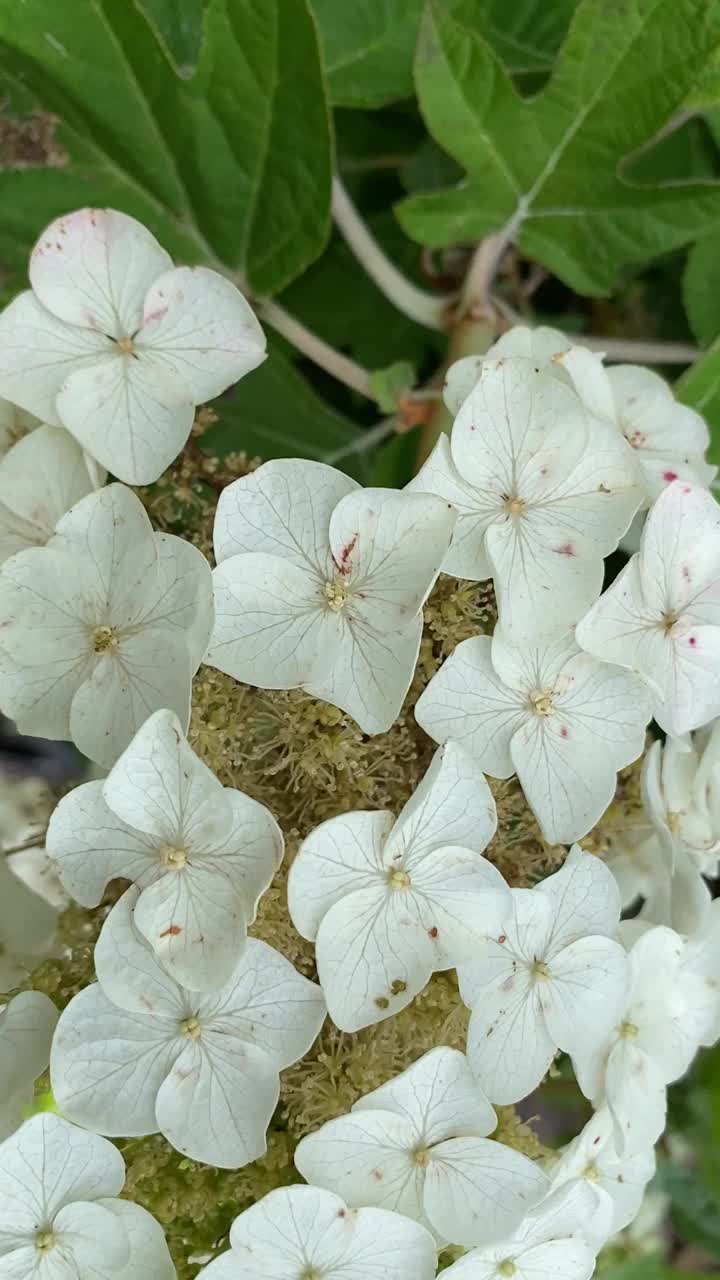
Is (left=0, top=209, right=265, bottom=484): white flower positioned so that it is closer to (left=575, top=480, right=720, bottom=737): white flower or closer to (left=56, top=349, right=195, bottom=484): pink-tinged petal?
(left=56, top=349, right=195, bottom=484): pink-tinged petal

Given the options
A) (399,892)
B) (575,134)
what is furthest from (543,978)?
(575,134)

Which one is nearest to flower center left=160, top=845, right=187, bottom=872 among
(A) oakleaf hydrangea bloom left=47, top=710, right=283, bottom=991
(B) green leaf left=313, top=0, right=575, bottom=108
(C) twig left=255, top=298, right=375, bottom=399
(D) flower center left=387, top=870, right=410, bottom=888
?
(A) oakleaf hydrangea bloom left=47, top=710, right=283, bottom=991

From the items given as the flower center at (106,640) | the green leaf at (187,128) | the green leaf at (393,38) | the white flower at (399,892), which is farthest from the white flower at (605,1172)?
the green leaf at (393,38)

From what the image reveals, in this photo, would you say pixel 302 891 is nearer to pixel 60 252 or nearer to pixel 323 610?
pixel 323 610

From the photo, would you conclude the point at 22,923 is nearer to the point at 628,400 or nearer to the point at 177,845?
the point at 177,845

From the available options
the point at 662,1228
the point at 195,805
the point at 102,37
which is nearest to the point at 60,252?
the point at 102,37

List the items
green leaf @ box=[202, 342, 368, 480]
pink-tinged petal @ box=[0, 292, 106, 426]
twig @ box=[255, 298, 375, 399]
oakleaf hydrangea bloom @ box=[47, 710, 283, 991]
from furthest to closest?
green leaf @ box=[202, 342, 368, 480] → twig @ box=[255, 298, 375, 399] → pink-tinged petal @ box=[0, 292, 106, 426] → oakleaf hydrangea bloom @ box=[47, 710, 283, 991]

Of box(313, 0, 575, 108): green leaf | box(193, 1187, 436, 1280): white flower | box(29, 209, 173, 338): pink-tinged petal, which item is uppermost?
box(313, 0, 575, 108): green leaf
